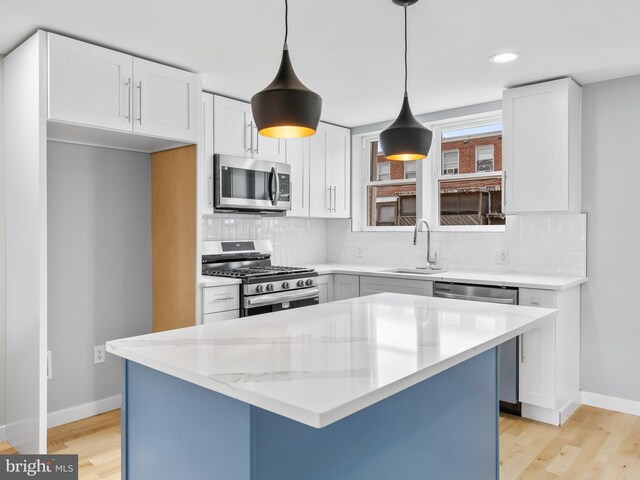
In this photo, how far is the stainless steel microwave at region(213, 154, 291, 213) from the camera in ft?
11.9

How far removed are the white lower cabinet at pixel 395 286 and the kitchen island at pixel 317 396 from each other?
1594mm

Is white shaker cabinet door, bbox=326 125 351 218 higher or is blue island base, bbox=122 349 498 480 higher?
white shaker cabinet door, bbox=326 125 351 218

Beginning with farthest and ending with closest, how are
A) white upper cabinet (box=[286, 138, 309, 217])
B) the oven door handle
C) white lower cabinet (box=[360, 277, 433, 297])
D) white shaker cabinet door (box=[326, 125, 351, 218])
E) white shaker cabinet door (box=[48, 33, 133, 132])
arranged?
white shaker cabinet door (box=[326, 125, 351, 218]) → white upper cabinet (box=[286, 138, 309, 217]) → white lower cabinet (box=[360, 277, 433, 297]) → the oven door handle → white shaker cabinet door (box=[48, 33, 133, 132])

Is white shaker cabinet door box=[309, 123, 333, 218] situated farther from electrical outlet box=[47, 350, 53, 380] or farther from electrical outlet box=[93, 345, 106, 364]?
electrical outlet box=[47, 350, 53, 380]

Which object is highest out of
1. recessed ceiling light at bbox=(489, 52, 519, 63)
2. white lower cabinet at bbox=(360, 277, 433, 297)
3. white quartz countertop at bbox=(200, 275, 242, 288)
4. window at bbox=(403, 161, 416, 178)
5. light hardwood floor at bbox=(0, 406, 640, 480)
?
recessed ceiling light at bbox=(489, 52, 519, 63)

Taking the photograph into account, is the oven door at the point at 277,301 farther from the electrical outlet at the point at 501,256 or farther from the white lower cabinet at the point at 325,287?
the electrical outlet at the point at 501,256

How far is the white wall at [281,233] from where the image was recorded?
13.6ft

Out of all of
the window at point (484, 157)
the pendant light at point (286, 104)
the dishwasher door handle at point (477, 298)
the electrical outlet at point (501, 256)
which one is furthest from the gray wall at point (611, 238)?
the pendant light at point (286, 104)

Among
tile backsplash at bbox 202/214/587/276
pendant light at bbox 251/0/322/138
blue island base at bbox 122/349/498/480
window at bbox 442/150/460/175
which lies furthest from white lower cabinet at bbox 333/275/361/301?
pendant light at bbox 251/0/322/138

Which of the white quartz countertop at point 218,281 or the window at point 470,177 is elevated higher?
the window at point 470,177

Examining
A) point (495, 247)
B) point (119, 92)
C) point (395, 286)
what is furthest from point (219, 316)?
point (495, 247)

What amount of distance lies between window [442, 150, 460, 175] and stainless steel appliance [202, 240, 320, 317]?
163cm

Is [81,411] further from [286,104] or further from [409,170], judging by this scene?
[409,170]

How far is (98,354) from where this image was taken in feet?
11.2
